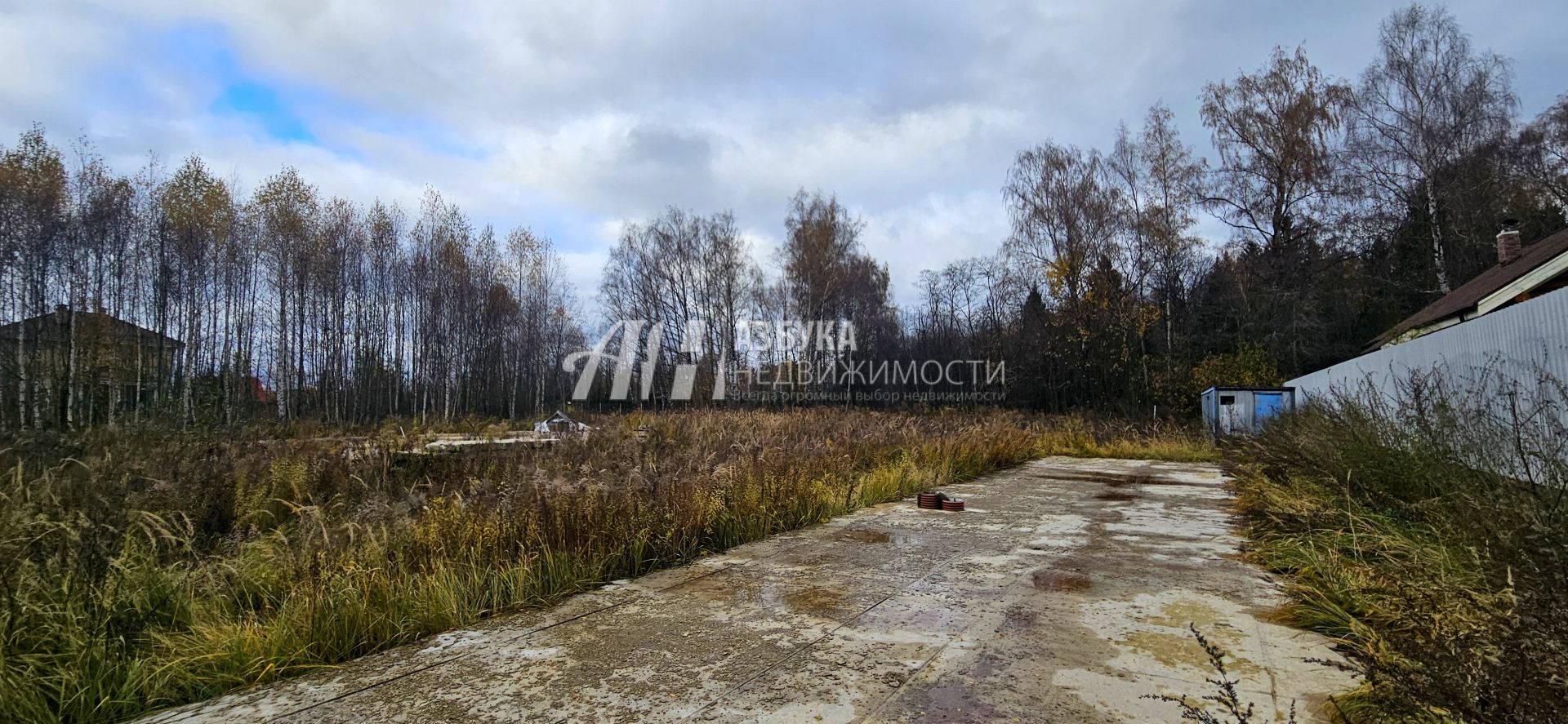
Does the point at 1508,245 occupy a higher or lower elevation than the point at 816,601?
higher

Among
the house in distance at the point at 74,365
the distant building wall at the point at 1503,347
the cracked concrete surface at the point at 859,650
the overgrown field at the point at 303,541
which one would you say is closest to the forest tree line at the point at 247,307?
the house in distance at the point at 74,365

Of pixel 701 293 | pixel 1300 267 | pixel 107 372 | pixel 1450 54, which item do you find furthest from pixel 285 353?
pixel 1450 54

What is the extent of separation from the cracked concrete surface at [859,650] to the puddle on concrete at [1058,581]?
2cm

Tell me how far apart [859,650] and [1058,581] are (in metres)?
1.75

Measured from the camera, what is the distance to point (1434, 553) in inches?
128

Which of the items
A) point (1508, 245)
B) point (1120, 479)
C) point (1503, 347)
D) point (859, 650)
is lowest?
point (1120, 479)

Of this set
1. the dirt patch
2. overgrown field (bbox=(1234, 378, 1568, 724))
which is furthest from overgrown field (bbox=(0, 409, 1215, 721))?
overgrown field (bbox=(1234, 378, 1568, 724))

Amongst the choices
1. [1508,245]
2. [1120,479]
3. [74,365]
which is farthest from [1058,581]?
[74,365]

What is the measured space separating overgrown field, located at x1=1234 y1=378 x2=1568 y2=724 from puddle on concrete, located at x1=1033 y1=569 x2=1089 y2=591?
991mm

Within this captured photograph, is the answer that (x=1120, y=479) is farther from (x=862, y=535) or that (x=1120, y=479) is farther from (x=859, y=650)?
(x=859, y=650)

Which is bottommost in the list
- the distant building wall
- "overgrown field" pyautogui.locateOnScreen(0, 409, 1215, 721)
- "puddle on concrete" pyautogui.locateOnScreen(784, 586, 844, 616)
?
"puddle on concrete" pyautogui.locateOnScreen(784, 586, 844, 616)

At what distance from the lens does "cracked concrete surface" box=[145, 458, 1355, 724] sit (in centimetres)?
236

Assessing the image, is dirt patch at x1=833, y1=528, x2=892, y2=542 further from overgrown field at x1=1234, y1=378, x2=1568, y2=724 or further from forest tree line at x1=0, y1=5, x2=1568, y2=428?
forest tree line at x1=0, y1=5, x2=1568, y2=428

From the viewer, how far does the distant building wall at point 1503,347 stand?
432 centimetres
